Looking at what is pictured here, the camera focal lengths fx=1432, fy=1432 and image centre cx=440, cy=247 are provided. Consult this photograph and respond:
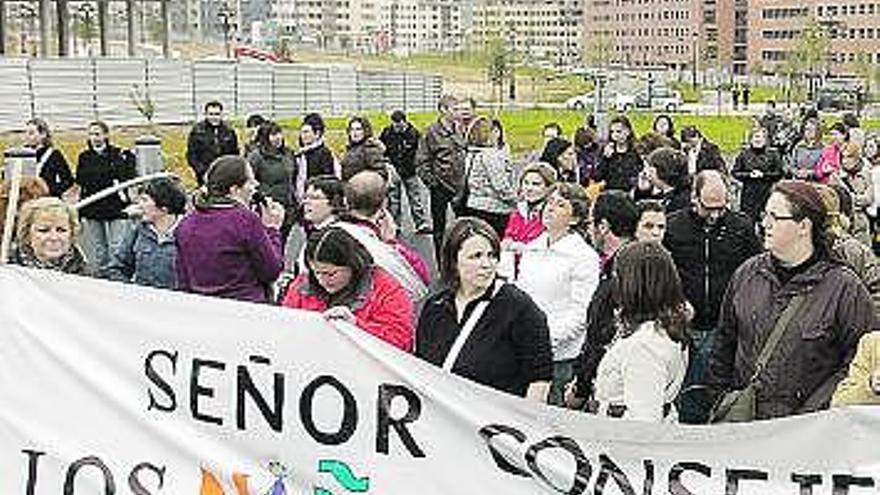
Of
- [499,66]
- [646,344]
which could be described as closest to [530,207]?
[646,344]

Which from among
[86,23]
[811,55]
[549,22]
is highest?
[549,22]

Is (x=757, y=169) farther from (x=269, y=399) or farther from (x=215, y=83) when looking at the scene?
(x=215, y=83)

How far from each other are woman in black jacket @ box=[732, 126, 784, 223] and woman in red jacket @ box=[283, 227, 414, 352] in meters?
8.47

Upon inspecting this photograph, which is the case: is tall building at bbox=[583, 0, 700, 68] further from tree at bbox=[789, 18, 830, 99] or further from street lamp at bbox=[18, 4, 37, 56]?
street lamp at bbox=[18, 4, 37, 56]

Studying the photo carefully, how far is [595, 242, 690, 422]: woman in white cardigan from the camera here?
18.1 feet

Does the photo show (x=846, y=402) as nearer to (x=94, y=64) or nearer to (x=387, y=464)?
(x=387, y=464)

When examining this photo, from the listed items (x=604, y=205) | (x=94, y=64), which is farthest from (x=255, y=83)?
(x=604, y=205)

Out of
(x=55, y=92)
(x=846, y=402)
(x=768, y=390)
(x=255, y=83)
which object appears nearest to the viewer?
(x=846, y=402)

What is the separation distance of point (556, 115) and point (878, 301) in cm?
4489

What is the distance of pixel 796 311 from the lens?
540cm

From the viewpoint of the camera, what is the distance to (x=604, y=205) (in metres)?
7.44

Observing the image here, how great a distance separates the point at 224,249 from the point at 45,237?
870mm

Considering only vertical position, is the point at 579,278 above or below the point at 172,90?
below

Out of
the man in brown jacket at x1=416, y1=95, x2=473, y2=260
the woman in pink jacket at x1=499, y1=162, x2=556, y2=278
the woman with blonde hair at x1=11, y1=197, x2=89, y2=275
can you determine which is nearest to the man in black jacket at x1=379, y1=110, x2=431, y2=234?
the man in brown jacket at x1=416, y1=95, x2=473, y2=260
